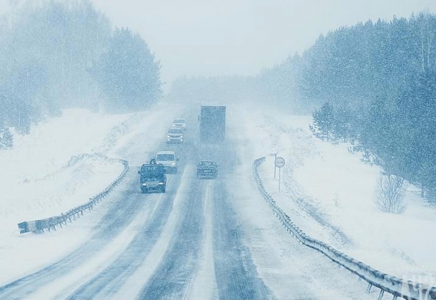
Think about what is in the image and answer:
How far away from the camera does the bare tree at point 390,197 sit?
1587 inches

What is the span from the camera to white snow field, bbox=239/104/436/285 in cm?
2318

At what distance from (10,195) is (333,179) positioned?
29492 millimetres

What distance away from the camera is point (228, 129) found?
77438mm

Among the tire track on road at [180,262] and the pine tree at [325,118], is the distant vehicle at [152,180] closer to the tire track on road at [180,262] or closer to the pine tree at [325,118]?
the tire track on road at [180,262]

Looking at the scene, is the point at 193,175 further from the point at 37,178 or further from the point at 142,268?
the point at 142,268

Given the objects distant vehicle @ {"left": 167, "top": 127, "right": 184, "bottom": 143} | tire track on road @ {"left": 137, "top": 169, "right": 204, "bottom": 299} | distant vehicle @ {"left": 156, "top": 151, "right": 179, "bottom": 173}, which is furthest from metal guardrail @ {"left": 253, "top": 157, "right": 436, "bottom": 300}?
distant vehicle @ {"left": 167, "top": 127, "right": 184, "bottom": 143}

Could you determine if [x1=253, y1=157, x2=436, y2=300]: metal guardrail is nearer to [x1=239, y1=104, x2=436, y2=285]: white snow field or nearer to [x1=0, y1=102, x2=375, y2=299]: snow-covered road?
[x1=0, y1=102, x2=375, y2=299]: snow-covered road

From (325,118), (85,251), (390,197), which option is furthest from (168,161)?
(325,118)

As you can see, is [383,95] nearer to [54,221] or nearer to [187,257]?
[54,221]

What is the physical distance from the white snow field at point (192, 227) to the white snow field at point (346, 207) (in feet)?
0.54

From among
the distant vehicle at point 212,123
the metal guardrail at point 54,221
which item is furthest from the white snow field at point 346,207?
the metal guardrail at point 54,221

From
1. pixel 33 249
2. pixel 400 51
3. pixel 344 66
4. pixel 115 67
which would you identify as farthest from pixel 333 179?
pixel 115 67

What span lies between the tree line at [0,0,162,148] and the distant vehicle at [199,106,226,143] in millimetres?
38925

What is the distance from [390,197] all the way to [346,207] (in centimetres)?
494
